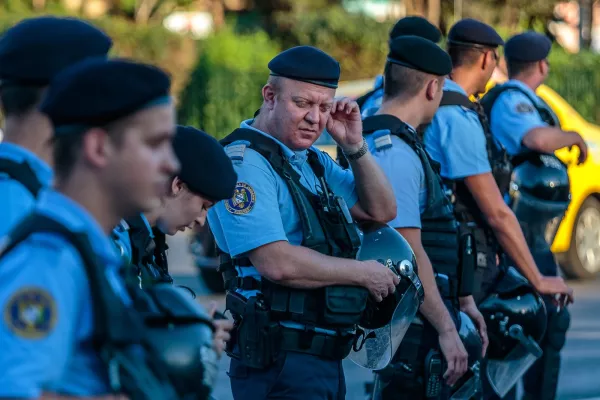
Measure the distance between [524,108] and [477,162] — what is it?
1.24 m

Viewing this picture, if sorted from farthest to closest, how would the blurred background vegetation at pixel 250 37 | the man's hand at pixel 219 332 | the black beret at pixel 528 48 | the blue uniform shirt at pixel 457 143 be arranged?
1. the blurred background vegetation at pixel 250 37
2. the black beret at pixel 528 48
3. the blue uniform shirt at pixel 457 143
4. the man's hand at pixel 219 332

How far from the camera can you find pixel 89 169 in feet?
7.66

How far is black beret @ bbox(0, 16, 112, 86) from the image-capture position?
3.06 meters

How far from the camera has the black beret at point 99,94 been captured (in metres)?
2.34

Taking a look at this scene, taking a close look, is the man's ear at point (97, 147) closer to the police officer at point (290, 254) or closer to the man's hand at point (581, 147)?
the police officer at point (290, 254)

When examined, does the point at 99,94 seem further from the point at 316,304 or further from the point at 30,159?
the point at 316,304

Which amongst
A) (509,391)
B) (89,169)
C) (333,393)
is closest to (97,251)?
(89,169)

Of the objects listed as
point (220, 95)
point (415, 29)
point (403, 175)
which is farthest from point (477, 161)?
point (220, 95)

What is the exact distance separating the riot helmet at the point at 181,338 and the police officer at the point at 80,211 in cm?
12

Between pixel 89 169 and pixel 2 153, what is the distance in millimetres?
696

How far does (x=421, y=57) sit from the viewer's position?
205 inches

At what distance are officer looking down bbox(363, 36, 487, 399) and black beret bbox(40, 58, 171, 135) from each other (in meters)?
2.74

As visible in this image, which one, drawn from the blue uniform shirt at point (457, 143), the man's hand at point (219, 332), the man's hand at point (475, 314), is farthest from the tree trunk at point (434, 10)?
the man's hand at point (219, 332)

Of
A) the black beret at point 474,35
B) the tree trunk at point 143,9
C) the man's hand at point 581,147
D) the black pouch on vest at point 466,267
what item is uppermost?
the black beret at point 474,35
